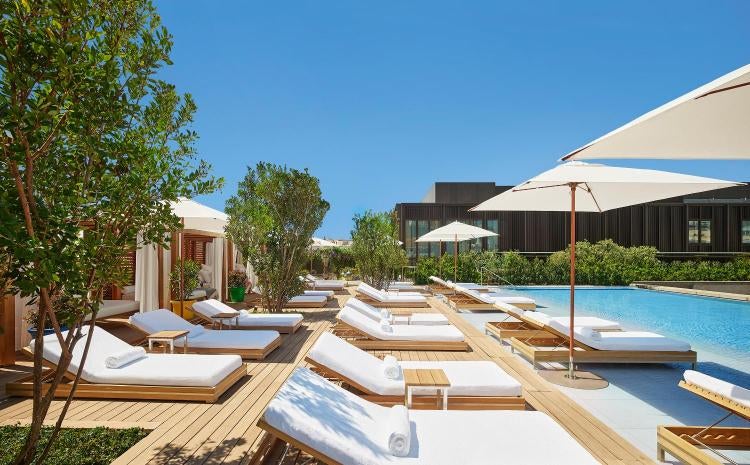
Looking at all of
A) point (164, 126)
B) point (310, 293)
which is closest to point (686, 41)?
point (310, 293)

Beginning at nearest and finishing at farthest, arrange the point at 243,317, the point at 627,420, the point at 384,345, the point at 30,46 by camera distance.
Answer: the point at 30,46 < the point at 627,420 < the point at 384,345 < the point at 243,317

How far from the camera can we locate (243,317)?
908 cm

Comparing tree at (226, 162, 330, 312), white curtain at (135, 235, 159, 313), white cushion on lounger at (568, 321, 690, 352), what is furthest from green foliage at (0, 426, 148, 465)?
tree at (226, 162, 330, 312)

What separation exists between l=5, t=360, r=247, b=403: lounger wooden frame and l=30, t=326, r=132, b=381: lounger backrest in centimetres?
8

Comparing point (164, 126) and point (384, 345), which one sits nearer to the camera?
point (164, 126)

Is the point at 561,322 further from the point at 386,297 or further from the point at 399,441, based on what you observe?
the point at 386,297

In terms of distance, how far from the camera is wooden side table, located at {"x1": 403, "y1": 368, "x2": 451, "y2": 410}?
4113 mm

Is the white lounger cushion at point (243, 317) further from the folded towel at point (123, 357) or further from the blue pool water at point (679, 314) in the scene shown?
the blue pool water at point (679, 314)

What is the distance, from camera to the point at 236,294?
1398 centimetres

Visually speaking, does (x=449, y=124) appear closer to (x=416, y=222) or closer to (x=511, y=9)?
(x=416, y=222)

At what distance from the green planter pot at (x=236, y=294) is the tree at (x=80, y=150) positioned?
11.2 meters

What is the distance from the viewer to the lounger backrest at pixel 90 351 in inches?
191

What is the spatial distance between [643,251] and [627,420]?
71.3 ft

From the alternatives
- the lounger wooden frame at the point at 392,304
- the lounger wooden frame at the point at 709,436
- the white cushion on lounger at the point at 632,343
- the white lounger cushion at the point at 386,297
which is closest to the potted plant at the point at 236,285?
the white lounger cushion at the point at 386,297
